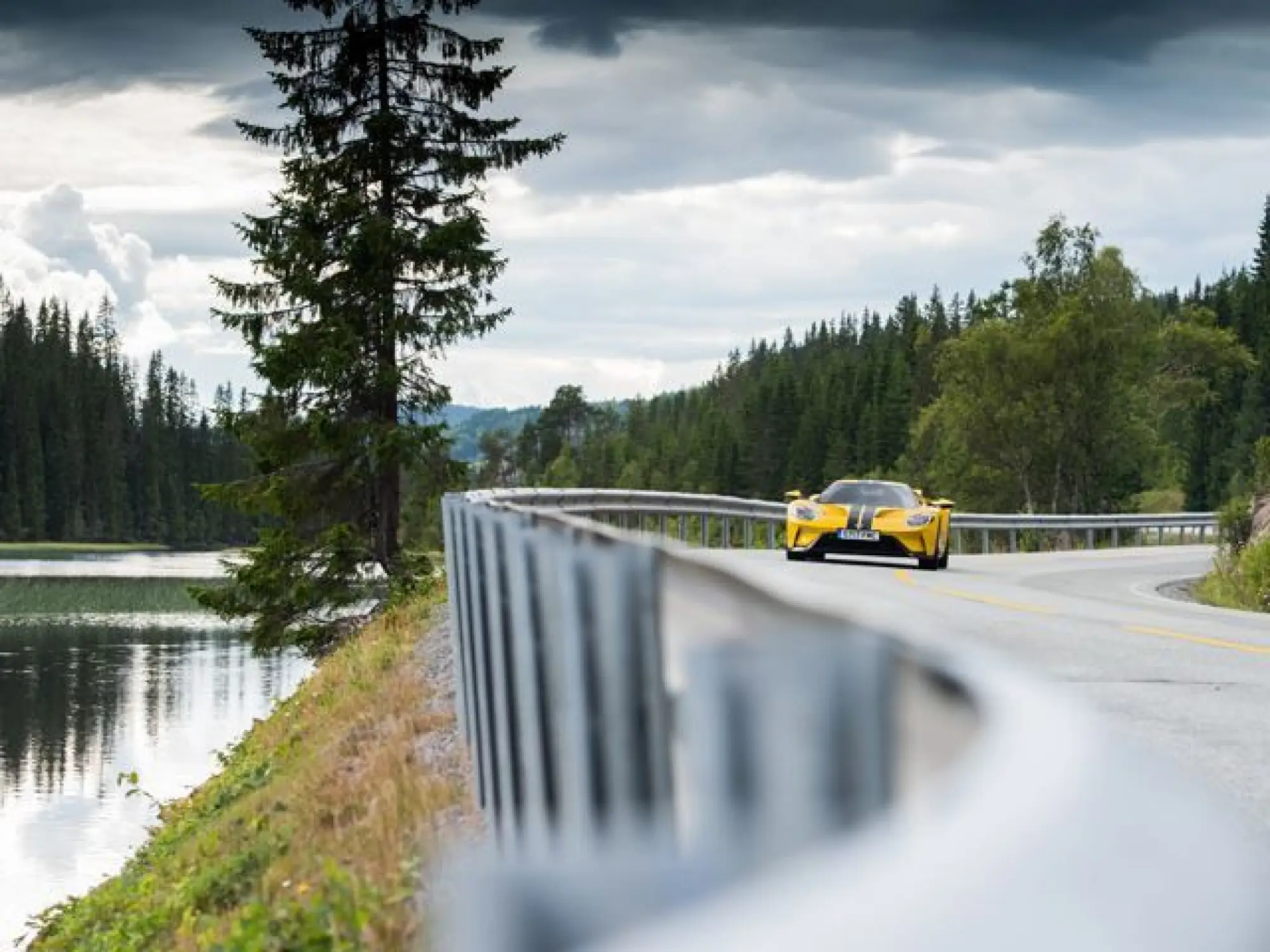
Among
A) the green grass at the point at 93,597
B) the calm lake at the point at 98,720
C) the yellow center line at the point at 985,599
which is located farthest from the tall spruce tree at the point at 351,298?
the green grass at the point at 93,597

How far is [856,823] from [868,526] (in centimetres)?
2341

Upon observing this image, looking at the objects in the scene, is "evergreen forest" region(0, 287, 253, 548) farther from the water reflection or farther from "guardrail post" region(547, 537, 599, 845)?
"guardrail post" region(547, 537, 599, 845)

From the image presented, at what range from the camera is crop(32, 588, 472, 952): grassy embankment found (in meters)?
6.36

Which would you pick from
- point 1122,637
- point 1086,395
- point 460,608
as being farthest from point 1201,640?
point 1086,395

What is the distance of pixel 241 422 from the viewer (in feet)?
107

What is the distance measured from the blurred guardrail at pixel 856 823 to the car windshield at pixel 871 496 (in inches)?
878

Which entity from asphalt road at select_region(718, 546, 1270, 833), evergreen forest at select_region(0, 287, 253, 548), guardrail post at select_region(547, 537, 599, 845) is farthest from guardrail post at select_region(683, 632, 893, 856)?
evergreen forest at select_region(0, 287, 253, 548)

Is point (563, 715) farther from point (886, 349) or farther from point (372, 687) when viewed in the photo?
point (886, 349)

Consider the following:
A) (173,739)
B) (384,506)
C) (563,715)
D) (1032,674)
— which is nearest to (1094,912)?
(1032,674)

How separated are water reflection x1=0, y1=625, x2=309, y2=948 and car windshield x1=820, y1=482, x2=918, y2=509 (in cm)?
913

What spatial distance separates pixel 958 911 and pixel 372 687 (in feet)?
41.5

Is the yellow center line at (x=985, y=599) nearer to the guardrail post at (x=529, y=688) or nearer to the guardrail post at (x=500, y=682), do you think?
the guardrail post at (x=500, y=682)

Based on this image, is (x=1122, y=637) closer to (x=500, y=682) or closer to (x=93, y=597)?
(x=500, y=682)

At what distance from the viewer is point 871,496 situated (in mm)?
25359
